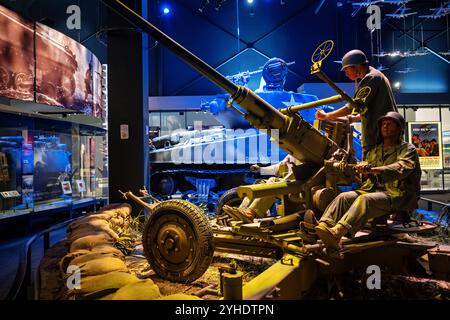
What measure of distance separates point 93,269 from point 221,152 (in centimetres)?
550

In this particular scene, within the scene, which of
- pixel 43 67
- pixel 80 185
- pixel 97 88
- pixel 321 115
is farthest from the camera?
pixel 80 185

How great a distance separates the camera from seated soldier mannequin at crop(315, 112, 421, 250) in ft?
9.50

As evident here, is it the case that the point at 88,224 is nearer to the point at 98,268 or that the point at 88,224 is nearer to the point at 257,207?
the point at 98,268

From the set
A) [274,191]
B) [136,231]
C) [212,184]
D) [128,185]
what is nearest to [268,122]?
[274,191]

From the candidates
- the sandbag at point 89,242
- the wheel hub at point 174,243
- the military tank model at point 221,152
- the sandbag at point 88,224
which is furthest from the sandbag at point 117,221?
the military tank model at point 221,152

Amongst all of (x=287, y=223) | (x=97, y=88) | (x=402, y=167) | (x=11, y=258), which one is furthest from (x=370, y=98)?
(x=97, y=88)

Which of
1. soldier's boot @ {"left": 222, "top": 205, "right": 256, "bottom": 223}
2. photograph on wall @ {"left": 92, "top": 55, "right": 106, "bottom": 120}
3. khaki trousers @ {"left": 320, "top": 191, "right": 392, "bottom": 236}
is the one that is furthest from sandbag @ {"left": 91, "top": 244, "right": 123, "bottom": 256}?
photograph on wall @ {"left": 92, "top": 55, "right": 106, "bottom": 120}

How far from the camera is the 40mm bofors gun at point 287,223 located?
298 cm

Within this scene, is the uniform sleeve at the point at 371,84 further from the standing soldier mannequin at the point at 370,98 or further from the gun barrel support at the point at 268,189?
the gun barrel support at the point at 268,189

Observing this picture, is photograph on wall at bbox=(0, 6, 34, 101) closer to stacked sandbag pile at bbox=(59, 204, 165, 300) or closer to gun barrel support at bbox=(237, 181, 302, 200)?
stacked sandbag pile at bbox=(59, 204, 165, 300)

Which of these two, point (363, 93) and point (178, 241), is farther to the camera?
point (363, 93)

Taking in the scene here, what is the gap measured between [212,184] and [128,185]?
10.4 ft

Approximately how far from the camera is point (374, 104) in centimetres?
370

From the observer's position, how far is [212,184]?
896 centimetres
